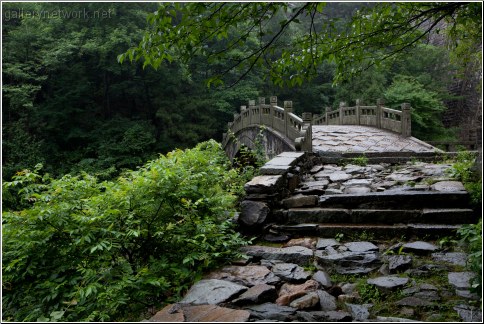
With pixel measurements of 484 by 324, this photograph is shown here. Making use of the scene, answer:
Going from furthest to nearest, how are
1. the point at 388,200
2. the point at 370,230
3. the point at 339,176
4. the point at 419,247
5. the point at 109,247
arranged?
the point at 339,176 → the point at 388,200 → the point at 370,230 → the point at 419,247 → the point at 109,247

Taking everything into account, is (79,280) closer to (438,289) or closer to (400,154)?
(438,289)

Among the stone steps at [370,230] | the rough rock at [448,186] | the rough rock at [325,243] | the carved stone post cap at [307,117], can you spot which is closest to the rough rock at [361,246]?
the rough rock at [325,243]

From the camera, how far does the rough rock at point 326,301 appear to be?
3.23 metres

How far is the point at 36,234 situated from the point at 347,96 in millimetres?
24829

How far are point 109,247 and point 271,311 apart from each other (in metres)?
1.66

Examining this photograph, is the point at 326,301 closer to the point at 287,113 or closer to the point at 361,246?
the point at 361,246

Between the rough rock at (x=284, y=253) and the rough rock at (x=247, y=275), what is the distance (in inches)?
13.5

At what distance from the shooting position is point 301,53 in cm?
505

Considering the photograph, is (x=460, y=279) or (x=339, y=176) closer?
(x=460, y=279)

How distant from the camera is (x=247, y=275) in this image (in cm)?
378

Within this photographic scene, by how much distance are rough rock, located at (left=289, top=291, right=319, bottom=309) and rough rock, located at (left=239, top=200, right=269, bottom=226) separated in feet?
5.86

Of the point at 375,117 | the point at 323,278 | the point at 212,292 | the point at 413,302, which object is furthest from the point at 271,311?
the point at 375,117

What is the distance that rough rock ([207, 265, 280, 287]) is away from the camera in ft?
12.0

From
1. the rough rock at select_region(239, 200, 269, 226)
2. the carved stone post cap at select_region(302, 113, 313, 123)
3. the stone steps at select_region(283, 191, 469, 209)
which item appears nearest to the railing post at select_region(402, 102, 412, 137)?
the carved stone post cap at select_region(302, 113, 313, 123)
